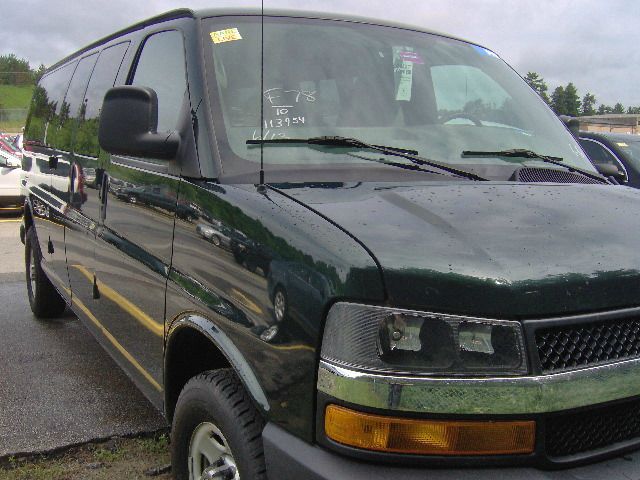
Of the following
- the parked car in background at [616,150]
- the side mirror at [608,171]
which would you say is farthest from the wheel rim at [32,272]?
the parked car in background at [616,150]

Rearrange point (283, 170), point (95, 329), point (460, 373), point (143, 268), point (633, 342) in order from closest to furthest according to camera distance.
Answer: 1. point (460, 373)
2. point (633, 342)
3. point (283, 170)
4. point (143, 268)
5. point (95, 329)

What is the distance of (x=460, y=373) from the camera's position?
1816 mm

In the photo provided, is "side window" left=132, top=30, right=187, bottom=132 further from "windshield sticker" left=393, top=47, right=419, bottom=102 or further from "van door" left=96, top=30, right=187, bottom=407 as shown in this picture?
"windshield sticker" left=393, top=47, right=419, bottom=102

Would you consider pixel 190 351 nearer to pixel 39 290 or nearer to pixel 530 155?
pixel 530 155

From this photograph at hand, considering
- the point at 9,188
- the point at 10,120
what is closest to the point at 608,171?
the point at 9,188

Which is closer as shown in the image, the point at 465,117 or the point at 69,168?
the point at 465,117

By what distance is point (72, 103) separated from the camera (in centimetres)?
495

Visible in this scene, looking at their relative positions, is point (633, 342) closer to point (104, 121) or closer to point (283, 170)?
point (283, 170)

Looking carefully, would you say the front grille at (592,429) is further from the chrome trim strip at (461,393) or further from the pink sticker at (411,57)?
the pink sticker at (411,57)

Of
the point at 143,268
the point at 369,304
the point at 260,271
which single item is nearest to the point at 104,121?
the point at 143,268

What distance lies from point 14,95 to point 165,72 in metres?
99.3

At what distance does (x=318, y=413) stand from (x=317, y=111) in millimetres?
1401

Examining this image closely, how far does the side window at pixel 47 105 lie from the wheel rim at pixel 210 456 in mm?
3400

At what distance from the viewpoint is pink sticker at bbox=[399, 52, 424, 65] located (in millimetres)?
3424
